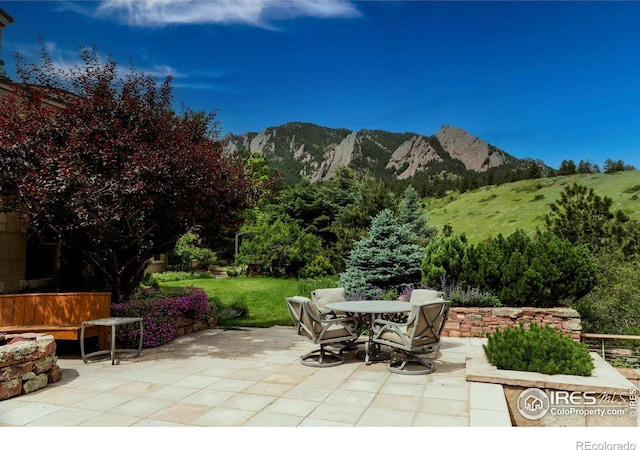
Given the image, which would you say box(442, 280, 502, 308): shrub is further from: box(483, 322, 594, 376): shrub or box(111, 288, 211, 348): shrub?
box(111, 288, 211, 348): shrub

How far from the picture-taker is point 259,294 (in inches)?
567

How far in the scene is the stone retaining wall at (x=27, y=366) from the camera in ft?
14.7

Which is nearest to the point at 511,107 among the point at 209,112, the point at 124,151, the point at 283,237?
the point at 283,237

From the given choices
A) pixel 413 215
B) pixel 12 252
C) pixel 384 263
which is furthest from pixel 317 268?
pixel 12 252

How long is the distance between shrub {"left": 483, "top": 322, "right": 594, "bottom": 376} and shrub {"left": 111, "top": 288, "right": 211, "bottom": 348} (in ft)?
17.0

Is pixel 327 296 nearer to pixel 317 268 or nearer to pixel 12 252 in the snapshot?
pixel 12 252

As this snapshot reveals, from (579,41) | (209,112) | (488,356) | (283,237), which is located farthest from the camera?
(283,237)

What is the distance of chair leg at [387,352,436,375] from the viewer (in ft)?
17.7

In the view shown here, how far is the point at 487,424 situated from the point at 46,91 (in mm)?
8210

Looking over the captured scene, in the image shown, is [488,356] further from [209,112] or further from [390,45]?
[390,45]

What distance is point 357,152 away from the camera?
66875 millimetres

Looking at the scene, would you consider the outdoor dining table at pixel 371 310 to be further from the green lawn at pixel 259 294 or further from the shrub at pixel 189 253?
the shrub at pixel 189 253

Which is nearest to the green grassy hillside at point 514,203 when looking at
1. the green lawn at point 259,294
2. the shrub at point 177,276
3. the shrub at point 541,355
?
the green lawn at point 259,294

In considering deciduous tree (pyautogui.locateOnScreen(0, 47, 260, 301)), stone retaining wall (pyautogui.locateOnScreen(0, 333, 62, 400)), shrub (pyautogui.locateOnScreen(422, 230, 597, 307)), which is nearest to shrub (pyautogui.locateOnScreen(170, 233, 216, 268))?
deciduous tree (pyautogui.locateOnScreen(0, 47, 260, 301))
